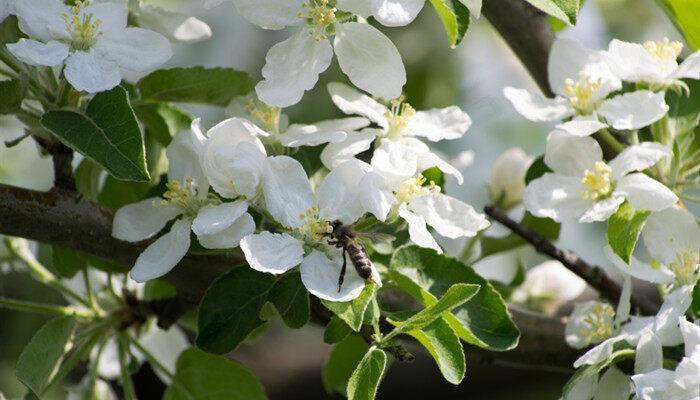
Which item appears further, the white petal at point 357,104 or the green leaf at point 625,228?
the white petal at point 357,104

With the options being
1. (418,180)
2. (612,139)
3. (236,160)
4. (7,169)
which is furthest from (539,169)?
(7,169)

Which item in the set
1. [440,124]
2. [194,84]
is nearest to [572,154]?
[440,124]

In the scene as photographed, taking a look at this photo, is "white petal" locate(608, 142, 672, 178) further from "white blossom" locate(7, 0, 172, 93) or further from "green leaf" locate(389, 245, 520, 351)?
"white blossom" locate(7, 0, 172, 93)

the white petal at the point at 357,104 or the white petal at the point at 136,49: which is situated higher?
the white petal at the point at 136,49

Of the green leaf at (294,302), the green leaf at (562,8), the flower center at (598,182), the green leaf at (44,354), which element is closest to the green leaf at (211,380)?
the green leaf at (44,354)

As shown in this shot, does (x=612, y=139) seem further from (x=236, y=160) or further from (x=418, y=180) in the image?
(x=236, y=160)

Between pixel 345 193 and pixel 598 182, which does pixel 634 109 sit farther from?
pixel 345 193

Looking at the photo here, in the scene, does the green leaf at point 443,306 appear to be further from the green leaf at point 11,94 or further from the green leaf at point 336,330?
the green leaf at point 11,94
